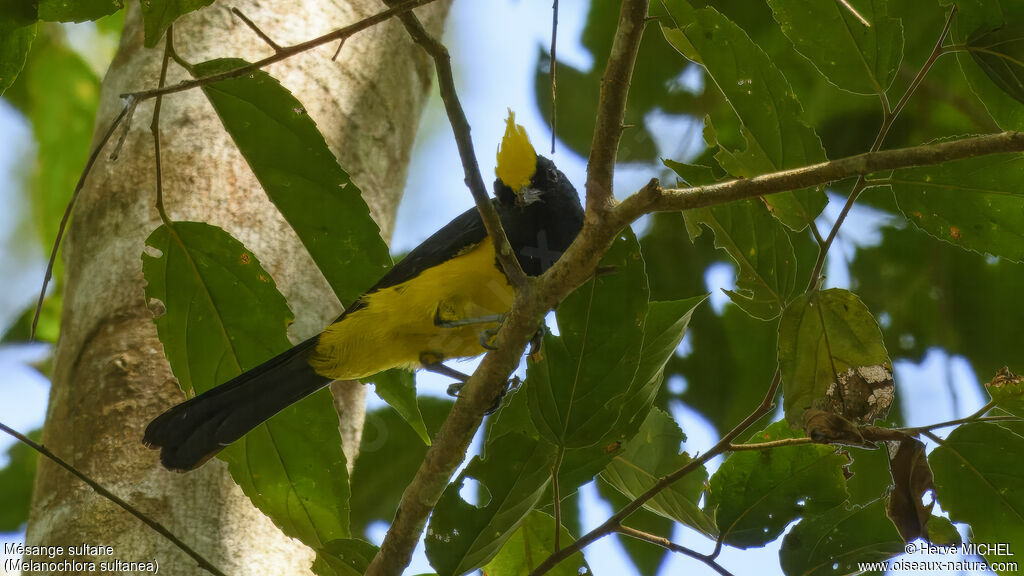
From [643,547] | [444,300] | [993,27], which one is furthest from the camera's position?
[643,547]

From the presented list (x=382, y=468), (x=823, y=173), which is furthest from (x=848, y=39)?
(x=382, y=468)

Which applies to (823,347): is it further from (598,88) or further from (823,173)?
(598,88)

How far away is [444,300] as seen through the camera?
2.71 meters

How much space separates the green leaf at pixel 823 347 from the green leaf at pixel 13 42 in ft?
4.76

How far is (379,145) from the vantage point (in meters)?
2.97

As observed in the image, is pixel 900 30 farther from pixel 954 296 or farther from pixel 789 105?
pixel 954 296

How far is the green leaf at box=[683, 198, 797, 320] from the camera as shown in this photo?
175 cm

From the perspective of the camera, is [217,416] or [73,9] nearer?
[73,9]

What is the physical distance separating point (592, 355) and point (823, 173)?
51cm

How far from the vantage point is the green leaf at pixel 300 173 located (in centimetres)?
183

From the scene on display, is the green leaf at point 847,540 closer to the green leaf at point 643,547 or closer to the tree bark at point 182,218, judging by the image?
the tree bark at point 182,218

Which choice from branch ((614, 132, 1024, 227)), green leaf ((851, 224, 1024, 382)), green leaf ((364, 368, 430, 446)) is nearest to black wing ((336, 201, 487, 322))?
green leaf ((364, 368, 430, 446))

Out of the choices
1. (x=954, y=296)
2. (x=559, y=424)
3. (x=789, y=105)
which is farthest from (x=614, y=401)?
(x=954, y=296)
